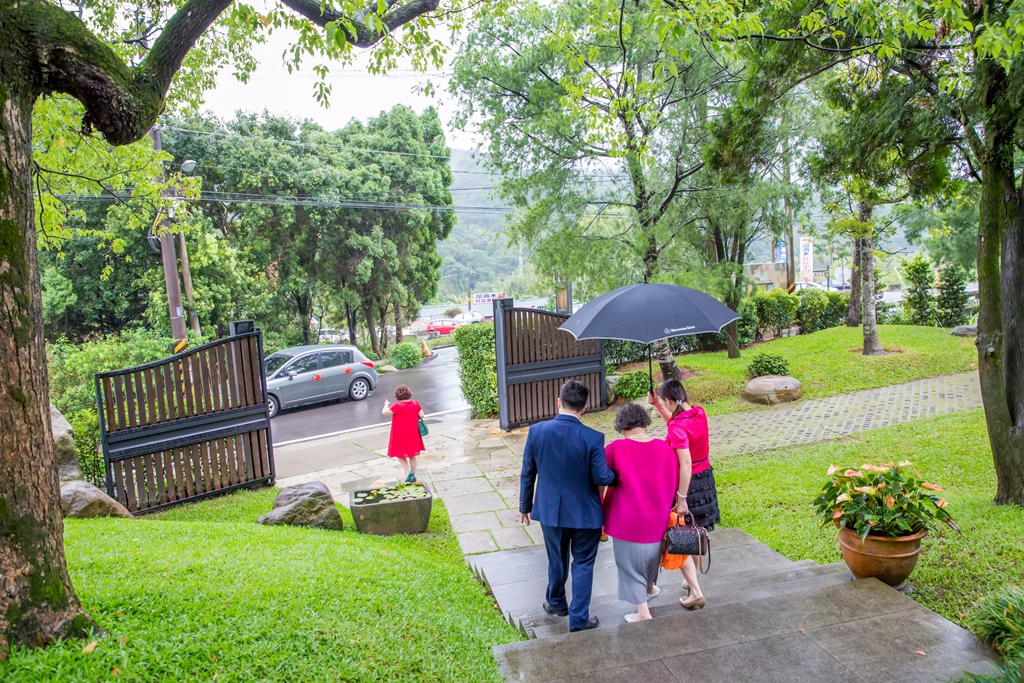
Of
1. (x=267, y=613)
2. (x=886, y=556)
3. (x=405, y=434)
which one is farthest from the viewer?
(x=405, y=434)

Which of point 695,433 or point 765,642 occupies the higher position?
point 695,433

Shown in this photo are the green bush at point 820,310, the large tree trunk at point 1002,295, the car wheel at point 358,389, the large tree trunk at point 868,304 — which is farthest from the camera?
the green bush at point 820,310

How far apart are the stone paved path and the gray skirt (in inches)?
82.1

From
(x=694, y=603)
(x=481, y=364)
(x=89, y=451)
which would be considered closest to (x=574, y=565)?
(x=694, y=603)

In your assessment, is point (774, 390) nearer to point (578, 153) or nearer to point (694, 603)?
point (578, 153)

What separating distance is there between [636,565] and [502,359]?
23.1 ft

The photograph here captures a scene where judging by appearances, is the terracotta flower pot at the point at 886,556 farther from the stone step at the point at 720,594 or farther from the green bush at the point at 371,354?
the green bush at the point at 371,354

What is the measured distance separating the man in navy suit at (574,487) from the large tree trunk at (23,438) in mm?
2468

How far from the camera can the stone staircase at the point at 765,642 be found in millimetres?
3072

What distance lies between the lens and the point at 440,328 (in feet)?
133

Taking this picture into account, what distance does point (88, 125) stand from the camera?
3.82 metres

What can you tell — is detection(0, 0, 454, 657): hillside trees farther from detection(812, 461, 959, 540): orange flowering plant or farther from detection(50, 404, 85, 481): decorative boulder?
detection(50, 404, 85, 481): decorative boulder

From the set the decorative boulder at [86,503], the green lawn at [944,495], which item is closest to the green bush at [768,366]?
the green lawn at [944,495]

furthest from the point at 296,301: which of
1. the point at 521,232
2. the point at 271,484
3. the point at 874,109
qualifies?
the point at 874,109
